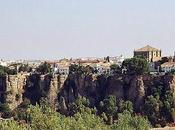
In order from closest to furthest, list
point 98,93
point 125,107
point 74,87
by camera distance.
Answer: point 125,107 < point 98,93 < point 74,87

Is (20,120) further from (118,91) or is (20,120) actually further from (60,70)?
(60,70)

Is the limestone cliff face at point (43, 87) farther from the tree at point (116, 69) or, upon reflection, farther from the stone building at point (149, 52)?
the stone building at point (149, 52)

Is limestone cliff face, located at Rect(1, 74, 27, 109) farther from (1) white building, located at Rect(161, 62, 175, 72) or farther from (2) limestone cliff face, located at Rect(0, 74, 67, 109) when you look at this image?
(1) white building, located at Rect(161, 62, 175, 72)

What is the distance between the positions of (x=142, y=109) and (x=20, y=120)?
10.3 meters

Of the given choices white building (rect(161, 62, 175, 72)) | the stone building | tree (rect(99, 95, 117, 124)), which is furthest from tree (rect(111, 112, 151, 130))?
the stone building

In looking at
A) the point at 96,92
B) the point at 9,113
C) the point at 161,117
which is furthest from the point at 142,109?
the point at 9,113

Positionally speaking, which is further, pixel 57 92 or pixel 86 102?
pixel 57 92

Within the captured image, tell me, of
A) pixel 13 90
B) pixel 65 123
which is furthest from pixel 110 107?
pixel 65 123

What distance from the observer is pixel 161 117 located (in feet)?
188

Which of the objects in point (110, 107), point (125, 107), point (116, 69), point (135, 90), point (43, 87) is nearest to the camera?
point (125, 107)

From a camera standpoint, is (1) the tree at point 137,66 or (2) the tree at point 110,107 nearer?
(2) the tree at point 110,107

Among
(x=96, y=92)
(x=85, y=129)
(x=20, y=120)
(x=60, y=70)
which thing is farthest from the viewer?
(x=60, y=70)

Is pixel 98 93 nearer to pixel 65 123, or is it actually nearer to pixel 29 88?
pixel 29 88

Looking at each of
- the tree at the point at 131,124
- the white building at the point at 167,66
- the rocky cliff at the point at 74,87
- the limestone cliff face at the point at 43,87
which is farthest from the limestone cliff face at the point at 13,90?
the tree at the point at 131,124
